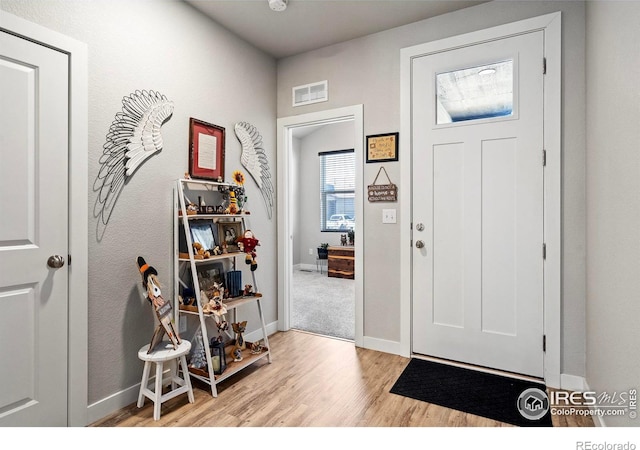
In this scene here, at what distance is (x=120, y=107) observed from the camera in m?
2.11

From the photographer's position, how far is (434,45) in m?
2.72

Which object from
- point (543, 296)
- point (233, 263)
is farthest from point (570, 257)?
point (233, 263)

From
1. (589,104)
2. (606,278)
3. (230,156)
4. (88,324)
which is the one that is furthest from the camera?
(230,156)

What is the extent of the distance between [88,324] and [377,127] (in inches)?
98.5

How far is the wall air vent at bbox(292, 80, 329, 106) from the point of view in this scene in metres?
3.24

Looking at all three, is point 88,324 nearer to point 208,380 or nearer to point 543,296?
point 208,380

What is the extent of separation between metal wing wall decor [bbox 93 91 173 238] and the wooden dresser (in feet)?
15.0

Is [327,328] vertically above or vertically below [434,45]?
below

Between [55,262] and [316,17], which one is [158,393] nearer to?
[55,262]

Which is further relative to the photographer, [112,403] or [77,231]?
[112,403]

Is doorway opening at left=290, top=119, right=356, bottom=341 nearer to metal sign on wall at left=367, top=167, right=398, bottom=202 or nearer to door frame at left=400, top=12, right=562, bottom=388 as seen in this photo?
metal sign on wall at left=367, top=167, right=398, bottom=202

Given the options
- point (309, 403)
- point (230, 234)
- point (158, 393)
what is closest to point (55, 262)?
point (158, 393)

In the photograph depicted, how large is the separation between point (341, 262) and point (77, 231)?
501cm

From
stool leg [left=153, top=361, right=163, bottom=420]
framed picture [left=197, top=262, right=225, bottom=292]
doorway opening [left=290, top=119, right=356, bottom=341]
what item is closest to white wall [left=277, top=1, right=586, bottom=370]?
framed picture [left=197, top=262, right=225, bottom=292]
